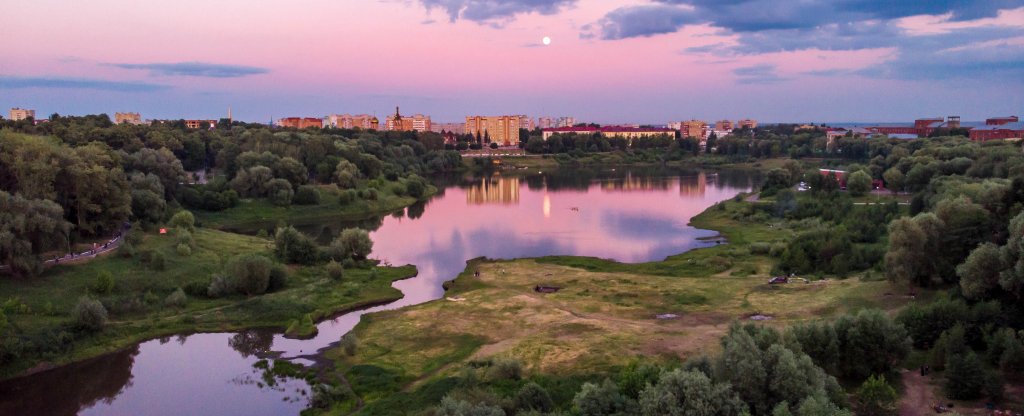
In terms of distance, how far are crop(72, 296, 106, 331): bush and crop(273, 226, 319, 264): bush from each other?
1239 cm

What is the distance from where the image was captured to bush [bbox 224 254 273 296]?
32969 mm

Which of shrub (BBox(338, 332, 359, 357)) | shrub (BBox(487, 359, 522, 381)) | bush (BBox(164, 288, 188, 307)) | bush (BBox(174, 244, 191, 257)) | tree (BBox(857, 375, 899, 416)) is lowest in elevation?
shrub (BBox(338, 332, 359, 357))

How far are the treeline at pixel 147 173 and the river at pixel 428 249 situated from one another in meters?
7.10

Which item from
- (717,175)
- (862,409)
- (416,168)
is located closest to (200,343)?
(862,409)

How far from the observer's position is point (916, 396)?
18.0 metres

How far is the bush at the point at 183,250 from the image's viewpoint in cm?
3653

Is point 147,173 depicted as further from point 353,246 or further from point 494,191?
point 494,191

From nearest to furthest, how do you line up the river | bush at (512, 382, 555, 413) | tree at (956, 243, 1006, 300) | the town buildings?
bush at (512, 382, 555, 413)
tree at (956, 243, 1006, 300)
the river
the town buildings

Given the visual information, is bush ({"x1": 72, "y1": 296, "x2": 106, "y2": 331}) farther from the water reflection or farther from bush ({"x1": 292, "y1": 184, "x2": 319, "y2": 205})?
the water reflection

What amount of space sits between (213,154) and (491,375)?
69.6m

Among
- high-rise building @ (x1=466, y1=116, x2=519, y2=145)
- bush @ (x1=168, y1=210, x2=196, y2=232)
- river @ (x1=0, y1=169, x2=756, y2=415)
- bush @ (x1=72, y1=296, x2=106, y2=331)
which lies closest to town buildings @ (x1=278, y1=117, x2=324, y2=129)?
high-rise building @ (x1=466, y1=116, x2=519, y2=145)

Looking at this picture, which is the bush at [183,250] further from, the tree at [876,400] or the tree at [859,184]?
the tree at [859,184]

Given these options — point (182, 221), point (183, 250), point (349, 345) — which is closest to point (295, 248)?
point (183, 250)

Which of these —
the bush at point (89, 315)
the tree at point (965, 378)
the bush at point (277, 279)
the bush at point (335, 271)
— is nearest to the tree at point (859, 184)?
the bush at point (335, 271)
